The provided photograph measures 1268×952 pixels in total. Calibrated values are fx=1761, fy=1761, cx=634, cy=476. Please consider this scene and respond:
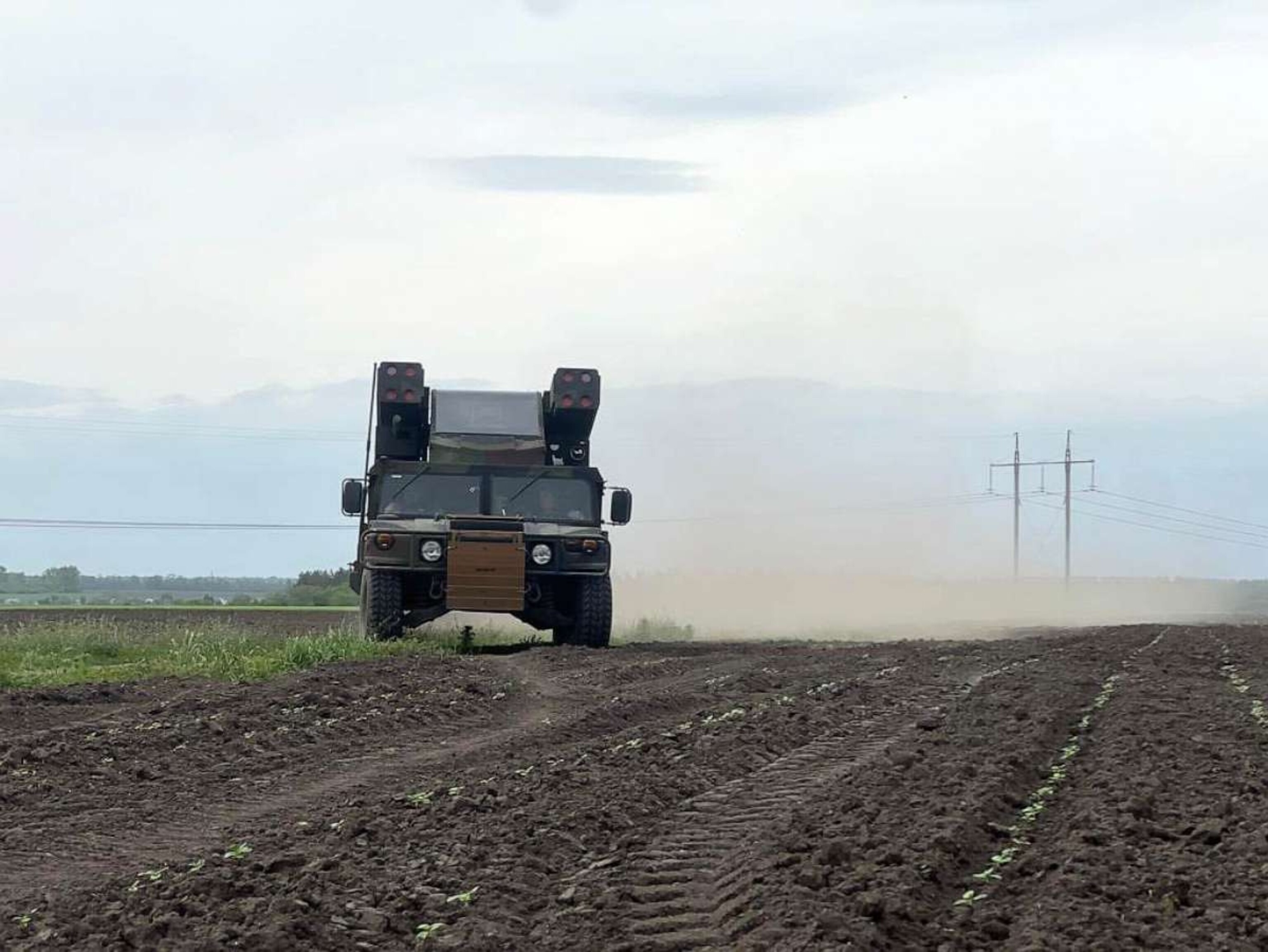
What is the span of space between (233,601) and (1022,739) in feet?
181

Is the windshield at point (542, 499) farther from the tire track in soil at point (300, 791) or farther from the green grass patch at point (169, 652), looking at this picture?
the tire track in soil at point (300, 791)

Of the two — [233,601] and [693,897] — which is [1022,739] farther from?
[233,601]

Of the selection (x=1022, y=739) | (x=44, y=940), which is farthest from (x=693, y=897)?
(x=1022, y=739)

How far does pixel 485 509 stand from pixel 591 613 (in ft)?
6.26

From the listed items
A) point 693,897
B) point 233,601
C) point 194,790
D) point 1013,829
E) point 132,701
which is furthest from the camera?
point 233,601

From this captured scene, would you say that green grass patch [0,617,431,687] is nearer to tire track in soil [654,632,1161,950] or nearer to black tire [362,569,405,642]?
black tire [362,569,405,642]

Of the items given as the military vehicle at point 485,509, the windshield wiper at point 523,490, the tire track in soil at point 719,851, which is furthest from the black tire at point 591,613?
the tire track in soil at point 719,851

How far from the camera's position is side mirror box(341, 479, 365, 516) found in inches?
867

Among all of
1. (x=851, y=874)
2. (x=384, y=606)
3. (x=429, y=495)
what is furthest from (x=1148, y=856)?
(x=429, y=495)

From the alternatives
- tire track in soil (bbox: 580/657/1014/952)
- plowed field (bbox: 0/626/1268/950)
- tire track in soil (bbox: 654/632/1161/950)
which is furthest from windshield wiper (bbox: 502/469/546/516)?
tire track in soil (bbox: 654/632/1161/950)

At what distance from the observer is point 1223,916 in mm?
5973

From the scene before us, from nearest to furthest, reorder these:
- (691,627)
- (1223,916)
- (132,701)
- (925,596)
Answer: (1223,916) → (132,701) → (691,627) → (925,596)

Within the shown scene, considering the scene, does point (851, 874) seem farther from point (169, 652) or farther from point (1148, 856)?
point (169, 652)

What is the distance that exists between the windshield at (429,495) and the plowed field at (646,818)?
6904mm
